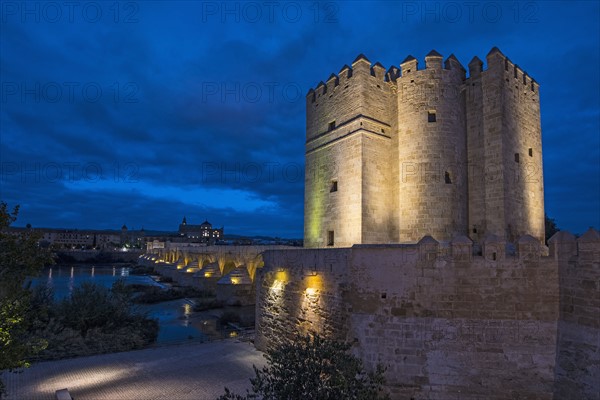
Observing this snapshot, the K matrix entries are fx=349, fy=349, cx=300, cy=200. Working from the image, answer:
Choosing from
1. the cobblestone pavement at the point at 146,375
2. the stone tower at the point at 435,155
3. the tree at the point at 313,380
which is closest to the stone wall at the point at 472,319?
the tree at the point at 313,380

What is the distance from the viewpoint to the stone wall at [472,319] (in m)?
7.20

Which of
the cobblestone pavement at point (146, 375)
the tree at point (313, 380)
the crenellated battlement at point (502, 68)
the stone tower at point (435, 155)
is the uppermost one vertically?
the crenellated battlement at point (502, 68)

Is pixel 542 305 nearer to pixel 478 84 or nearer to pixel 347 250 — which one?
pixel 347 250

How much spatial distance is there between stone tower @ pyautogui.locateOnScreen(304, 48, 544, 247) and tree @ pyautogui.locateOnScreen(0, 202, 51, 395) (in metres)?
9.63

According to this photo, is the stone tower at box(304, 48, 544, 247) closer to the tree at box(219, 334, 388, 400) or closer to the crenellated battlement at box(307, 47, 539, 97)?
the crenellated battlement at box(307, 47, 539, 97)

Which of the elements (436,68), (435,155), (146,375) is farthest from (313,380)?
(436,68)

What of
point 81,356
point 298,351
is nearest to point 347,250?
point 298,351

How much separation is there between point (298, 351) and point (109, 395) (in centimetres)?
655

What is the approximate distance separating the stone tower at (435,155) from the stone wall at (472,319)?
13.6 feet

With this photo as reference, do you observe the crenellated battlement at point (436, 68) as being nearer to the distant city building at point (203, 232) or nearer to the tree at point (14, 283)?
the tree at point (14, 283)

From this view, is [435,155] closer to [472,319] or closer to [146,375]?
[472,319]

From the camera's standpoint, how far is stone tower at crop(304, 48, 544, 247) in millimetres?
12523

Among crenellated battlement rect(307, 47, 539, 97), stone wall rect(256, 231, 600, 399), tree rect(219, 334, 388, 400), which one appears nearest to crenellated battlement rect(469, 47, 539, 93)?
crenellated battlement rect(307, 47, 539, 97)

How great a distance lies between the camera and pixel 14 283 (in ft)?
21.1
